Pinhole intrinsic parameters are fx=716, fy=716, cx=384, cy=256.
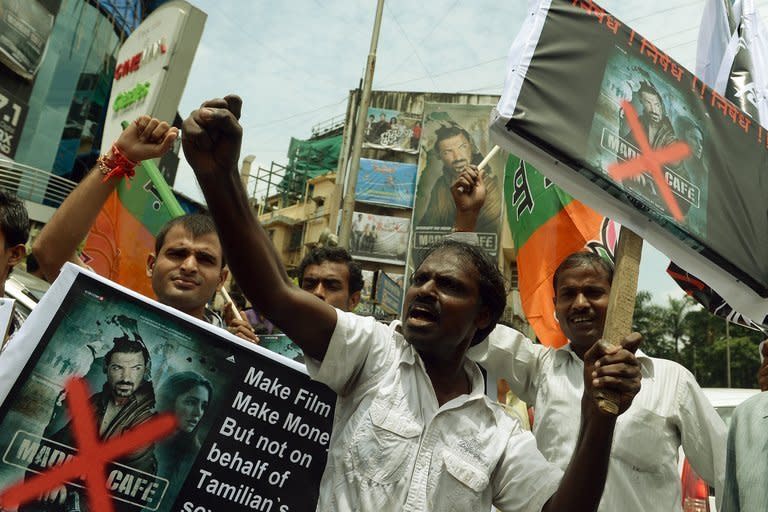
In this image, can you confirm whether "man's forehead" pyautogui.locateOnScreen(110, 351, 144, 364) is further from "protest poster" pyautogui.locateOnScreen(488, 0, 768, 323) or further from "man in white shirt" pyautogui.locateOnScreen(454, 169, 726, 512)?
"protest poster" pyautogui.locateOnScreen(488, 0, 768, 323)

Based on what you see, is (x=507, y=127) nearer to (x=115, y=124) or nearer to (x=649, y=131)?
(x=649, y=131)

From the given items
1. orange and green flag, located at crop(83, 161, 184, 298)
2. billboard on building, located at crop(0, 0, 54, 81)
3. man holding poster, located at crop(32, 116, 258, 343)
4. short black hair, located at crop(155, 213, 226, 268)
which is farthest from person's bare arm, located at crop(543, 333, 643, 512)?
billboard on building, located at crop(0, 0, 54, 81)

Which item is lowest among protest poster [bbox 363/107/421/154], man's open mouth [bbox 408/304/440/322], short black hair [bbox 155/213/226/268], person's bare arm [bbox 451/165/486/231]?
man's open mouth [bbox 408/304/440/322]

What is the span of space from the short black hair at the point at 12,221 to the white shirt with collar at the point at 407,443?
147 centimetres

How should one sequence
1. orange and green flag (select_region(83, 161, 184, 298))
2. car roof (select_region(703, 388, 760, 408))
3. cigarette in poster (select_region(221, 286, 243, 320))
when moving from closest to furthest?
cigarette in poster (select_region(221, 286, 243, 320)) → orange and green flag (select_region(83, 161, 184, 298)) → car roof (select_region(703, 388, 760, 408))

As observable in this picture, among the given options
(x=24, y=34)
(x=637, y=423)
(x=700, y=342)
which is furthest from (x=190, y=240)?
(x=700, y=342)

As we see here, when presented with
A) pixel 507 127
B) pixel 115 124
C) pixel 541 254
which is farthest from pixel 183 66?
pixel 507 127

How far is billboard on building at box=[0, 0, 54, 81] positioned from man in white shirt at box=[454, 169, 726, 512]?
16242mm

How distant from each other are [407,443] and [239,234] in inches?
23.7

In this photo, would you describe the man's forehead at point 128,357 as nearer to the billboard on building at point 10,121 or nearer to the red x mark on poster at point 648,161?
the red x mark on poster at point 648,161

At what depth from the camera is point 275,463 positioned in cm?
218

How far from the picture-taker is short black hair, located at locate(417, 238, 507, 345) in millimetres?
1973

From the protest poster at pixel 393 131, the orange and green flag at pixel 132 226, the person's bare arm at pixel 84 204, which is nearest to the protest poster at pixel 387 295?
the protest poster at pixel 393 131

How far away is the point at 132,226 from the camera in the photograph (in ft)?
11.9
